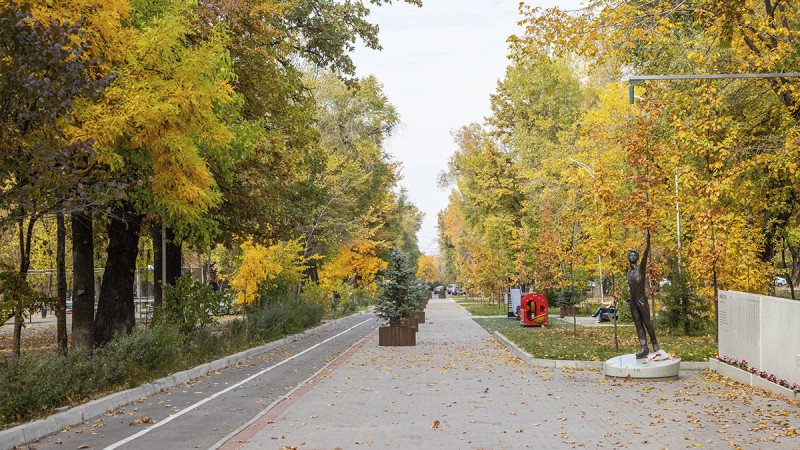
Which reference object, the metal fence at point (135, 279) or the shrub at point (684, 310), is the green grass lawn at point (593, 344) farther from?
the metal fence at point (135, 279)

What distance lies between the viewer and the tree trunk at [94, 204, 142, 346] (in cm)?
1775

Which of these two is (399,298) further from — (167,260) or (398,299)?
(167,260)

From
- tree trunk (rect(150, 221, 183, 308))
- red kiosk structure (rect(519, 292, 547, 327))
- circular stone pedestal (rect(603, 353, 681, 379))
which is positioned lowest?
red kiosk structure (rect(519, 292, 547, 327))

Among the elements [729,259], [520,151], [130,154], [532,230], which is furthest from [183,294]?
[520,151]

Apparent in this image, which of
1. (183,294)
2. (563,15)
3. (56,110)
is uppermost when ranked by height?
(563,15)

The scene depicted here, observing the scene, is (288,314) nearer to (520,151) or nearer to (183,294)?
(183,294)

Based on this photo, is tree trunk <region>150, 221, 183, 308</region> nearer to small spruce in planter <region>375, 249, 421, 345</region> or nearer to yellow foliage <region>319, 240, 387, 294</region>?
small spruce in planter <region>375, 249, 421, 345</region>

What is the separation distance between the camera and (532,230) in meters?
38.1

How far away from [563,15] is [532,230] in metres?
22.9

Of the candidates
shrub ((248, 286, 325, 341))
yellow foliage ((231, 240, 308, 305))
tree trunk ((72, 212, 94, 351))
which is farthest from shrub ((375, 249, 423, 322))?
tree trunk ((72, 212, 94, 351))

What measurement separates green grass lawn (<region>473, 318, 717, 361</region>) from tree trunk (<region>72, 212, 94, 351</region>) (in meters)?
10.9

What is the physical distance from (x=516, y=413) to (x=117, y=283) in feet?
39.1

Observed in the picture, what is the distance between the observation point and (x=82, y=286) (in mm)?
17047

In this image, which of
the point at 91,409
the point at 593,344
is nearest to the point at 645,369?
the point at 593,344
